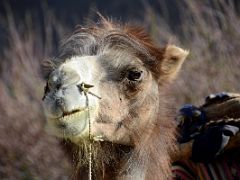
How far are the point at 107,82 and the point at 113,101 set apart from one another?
0.29 feet

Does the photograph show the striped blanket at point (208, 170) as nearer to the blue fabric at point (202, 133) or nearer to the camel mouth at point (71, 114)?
the blue fabric at point (202, 133)

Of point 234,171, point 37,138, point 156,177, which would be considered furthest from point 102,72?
point 37,138

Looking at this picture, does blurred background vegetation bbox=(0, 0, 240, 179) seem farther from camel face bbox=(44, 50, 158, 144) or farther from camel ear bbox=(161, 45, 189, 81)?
camel face bbox=(44, 50, 158, 144)

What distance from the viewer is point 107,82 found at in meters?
3.46

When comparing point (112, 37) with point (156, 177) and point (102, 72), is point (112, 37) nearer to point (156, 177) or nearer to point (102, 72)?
point (102, 72)

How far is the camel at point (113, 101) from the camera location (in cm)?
321

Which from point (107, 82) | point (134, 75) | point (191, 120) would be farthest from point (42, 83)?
point (107, 82)

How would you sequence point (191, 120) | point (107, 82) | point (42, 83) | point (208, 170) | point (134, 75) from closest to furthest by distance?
point (107, 82) < point (134, 75) < point (208, 170) < point (191, 120) < point (42, 83)

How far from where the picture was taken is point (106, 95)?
342 centimetres

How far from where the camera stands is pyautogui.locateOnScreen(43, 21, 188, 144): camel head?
10.5 ft

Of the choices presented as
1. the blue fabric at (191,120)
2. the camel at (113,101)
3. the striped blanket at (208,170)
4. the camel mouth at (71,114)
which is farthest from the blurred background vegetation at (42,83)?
the camel mouth at (71,114)

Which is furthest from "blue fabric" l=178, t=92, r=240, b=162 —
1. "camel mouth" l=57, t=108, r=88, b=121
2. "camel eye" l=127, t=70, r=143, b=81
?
"camel mouth" l=57, t=108, r=88, b=121

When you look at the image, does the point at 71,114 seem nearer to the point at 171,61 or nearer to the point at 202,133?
the point at 171,61

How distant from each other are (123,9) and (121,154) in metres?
7.71
